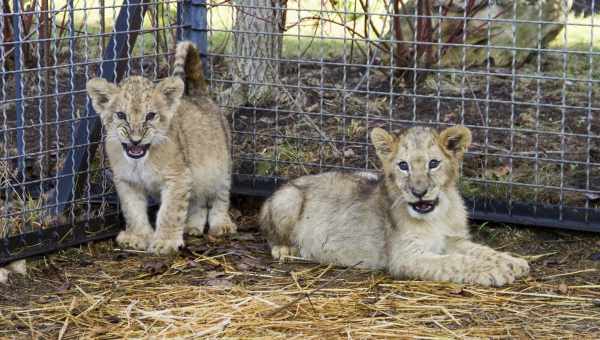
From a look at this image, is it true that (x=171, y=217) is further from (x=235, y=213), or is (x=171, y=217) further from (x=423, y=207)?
(x=423, y=207)

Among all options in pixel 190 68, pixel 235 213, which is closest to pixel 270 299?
pixel 235 213

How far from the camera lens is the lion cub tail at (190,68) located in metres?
7.74

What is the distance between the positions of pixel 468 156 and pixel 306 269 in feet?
7.38

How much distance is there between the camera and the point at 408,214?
22.2 ft

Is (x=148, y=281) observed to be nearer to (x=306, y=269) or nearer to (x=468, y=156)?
(x=306, y=269)

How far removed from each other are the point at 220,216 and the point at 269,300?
184cm

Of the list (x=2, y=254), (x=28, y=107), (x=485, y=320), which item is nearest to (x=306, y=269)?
(x=485, y=320)

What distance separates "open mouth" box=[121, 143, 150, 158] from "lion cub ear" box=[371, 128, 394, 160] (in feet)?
5.16

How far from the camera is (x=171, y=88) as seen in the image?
23.9 feet

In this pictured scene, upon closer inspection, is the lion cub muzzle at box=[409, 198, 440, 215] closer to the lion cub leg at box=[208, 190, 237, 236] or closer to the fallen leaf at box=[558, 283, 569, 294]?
the fallen leaf at box=[558, 283, 569, 294]

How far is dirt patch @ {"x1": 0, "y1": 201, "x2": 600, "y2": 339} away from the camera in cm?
579

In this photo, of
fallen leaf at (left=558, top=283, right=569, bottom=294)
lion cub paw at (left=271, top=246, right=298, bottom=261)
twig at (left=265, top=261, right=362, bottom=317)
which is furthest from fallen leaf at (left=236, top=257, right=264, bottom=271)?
fallen leaf at (left=558, top=283, right=569, bottom=294)

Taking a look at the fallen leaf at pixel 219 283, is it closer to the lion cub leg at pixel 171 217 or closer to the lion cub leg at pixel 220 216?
the lion cub leg at pixel 171 217

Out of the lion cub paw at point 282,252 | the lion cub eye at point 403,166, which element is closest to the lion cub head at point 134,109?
the lion cub paw at point 282,252
